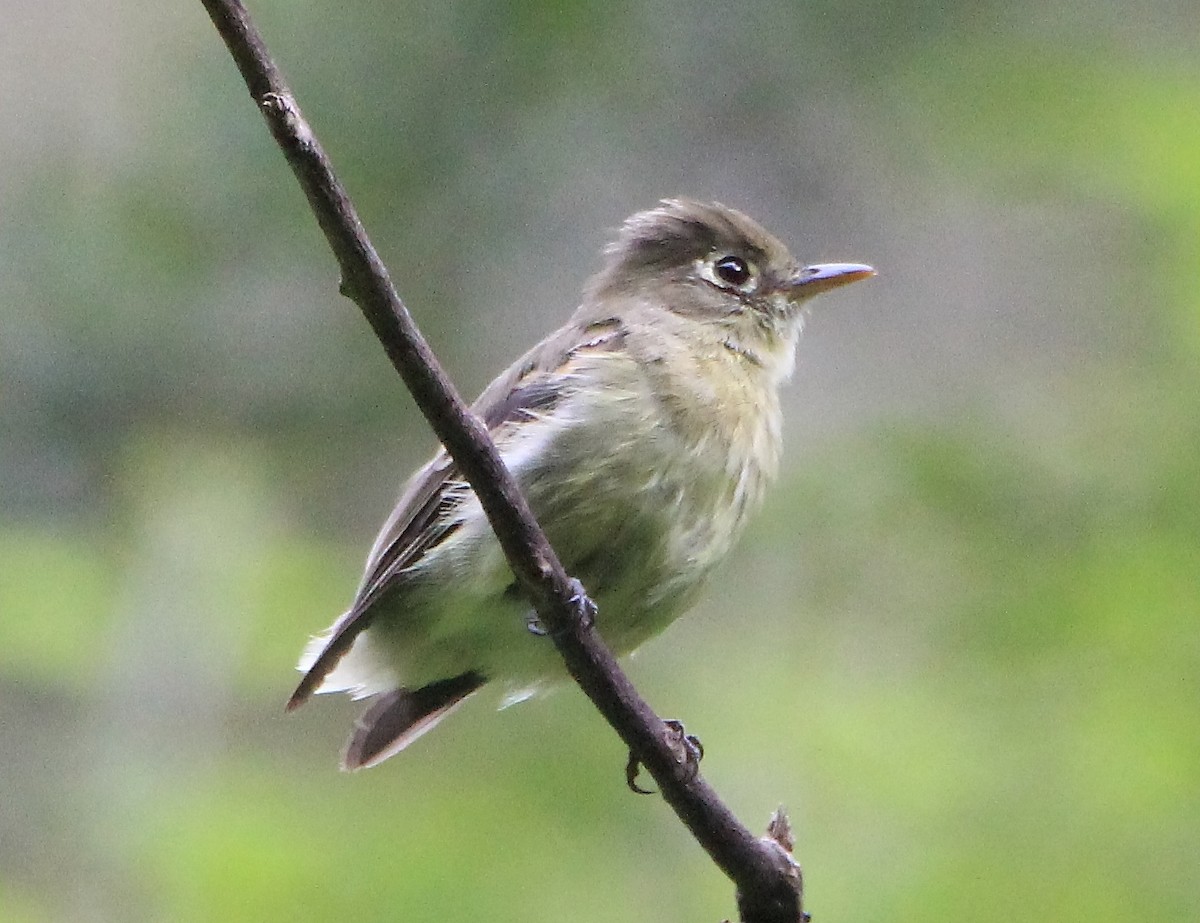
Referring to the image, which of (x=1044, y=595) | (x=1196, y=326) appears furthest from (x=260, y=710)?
(x=1196, y=326)

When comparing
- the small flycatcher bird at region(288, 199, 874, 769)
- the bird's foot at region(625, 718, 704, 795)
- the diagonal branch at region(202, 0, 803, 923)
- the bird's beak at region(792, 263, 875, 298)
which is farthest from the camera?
the bird's beak at region(792, 263, 875, 298)

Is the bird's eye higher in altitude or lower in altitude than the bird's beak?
higher

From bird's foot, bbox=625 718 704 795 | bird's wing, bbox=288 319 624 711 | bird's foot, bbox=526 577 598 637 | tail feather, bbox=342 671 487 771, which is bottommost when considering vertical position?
bird's foot, bbox=625 718 704 795

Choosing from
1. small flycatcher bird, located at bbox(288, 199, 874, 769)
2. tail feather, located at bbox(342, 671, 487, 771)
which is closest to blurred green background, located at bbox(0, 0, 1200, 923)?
tail feather, located at bbox(342, 671, 487, 771)

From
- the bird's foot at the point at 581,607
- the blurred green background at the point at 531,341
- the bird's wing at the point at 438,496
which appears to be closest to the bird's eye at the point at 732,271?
the bird's wing at the point at 438,496

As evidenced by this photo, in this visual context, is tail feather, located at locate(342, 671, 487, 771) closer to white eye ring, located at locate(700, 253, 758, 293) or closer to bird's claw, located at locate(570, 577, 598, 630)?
bird's claw, located at locate(570, 577, 598, 630)

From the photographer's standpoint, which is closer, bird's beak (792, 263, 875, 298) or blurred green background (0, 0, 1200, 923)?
blurred green background (0, 0, 1200, 923)

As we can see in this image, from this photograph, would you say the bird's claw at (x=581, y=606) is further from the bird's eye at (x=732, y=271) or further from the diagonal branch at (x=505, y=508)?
the bird's eye at (x=732, y=271)

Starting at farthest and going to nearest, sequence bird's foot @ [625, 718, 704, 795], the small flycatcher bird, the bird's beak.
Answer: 1. the bird's beak
2. the small flycatcher bird
3. bird's foot @ [625, 718, 704, 795]

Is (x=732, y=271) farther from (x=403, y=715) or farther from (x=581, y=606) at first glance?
(x=581, y=606)

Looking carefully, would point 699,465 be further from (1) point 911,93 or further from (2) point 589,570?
(1) point 911,93
